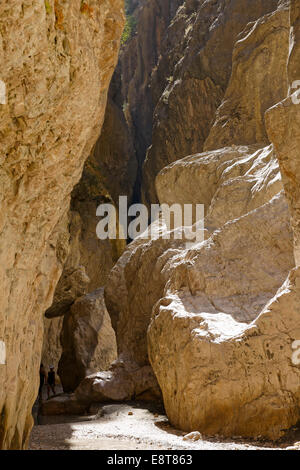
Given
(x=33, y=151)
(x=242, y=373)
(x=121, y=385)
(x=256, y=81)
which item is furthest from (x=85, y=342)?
(x=33, y=151)

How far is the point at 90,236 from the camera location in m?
17.0

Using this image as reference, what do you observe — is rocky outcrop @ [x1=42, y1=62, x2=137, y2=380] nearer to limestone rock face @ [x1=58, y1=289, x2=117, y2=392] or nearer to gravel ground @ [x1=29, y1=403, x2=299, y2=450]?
limestone rock face @ [x1=58, y1=289, x2=117, y2=392]

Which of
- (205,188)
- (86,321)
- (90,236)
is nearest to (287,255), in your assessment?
(205,188)

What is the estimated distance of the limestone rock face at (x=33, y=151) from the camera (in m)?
3.15

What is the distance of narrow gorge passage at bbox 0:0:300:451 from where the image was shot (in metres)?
3.63

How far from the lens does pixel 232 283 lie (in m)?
7.04

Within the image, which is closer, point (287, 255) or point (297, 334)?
point (297, 334)

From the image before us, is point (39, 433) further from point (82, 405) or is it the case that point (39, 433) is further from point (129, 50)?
point (129, 50)

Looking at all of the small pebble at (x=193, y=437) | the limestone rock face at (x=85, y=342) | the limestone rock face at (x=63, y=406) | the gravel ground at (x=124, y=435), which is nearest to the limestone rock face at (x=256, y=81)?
the limestone rock face at (x=85, y=342)

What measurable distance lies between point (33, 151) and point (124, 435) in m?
3.73

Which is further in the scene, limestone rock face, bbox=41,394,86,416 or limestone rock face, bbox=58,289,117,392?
limestone rock face, bbox=58,289,117,392

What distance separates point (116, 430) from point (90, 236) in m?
10.8

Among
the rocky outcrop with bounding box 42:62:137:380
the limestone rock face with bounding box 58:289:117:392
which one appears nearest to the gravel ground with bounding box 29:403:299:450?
the rocky outcrop with bounding box 42:62:137:380

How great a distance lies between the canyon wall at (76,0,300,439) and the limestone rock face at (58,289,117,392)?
2060 mm
